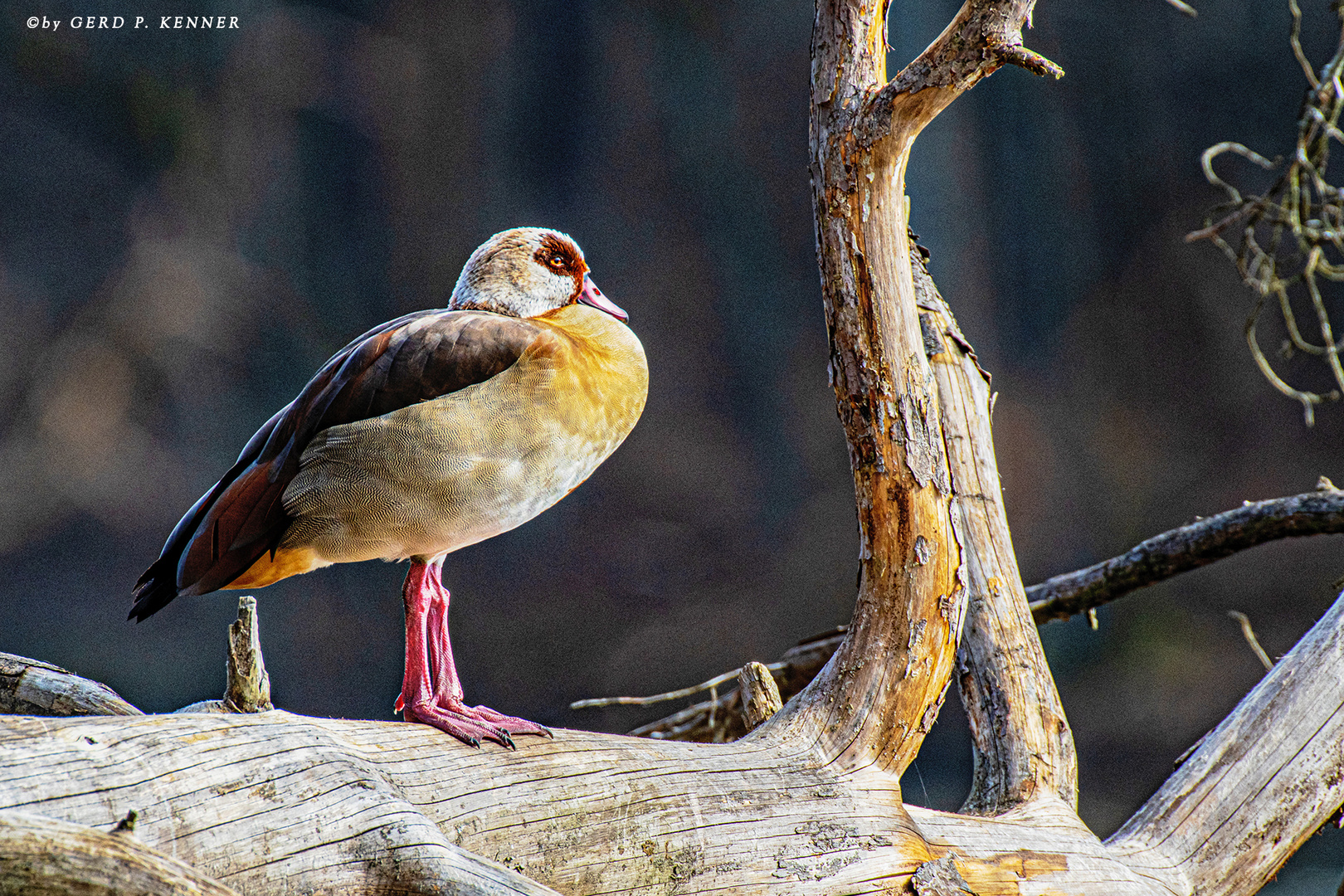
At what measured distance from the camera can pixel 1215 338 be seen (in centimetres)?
370

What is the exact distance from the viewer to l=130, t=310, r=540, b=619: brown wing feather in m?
1.23

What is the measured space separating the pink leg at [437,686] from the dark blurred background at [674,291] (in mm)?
2388

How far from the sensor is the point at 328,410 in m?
1.25

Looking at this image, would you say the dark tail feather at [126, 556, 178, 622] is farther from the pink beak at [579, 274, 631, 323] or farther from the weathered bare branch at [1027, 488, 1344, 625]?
the weathered bare branch at [1027, 488, 1344, 625]

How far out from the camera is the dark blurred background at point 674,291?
11.7ft

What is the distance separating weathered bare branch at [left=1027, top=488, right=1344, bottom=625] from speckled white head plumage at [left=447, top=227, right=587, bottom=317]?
127 centimetres

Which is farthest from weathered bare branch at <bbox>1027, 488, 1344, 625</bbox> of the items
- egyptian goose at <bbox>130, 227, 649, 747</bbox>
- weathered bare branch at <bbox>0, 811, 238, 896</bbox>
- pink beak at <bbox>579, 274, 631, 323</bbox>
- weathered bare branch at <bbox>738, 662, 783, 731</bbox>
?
weathered bare branch at <bbox>0, 811, 238, 896</bbox>

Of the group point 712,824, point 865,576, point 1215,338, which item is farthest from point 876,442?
point 1215,338

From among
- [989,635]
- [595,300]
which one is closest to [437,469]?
[595,300]

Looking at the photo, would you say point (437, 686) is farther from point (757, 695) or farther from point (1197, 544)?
point (1197, 544)

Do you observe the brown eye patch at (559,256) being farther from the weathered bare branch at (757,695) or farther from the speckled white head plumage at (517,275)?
the weathered bare branch at (757,695)

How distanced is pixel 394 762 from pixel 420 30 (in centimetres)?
321

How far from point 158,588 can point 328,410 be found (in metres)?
0.30

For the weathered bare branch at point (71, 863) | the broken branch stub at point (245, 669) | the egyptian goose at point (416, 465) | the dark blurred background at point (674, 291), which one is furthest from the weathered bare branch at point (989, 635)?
the dark blurred background at point (674, 291)
